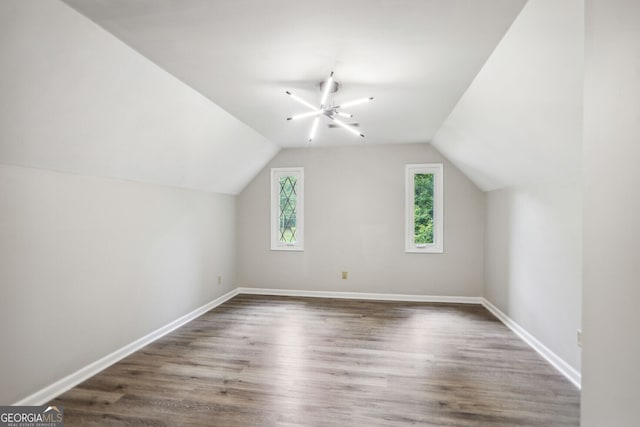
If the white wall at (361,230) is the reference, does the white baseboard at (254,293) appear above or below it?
below

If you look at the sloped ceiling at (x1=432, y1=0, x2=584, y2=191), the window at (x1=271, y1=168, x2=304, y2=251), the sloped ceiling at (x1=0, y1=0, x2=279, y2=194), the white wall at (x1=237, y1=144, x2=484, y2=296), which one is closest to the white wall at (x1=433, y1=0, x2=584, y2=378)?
the sloped ceiling at (x1=432, y1=0, x2=584, y2=191)

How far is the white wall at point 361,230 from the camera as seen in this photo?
508 centimetres

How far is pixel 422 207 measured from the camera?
5.26 m

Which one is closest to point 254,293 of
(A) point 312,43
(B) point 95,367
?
(B) point 95,367

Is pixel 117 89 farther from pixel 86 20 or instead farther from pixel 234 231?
pixel 234 231

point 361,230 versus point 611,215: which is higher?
point 611,215

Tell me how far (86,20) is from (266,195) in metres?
3.88

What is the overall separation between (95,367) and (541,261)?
4193mm

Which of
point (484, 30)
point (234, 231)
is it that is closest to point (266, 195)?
point (234, 231)

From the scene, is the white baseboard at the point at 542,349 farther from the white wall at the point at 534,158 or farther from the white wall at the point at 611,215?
the white wall at the point at 611,215

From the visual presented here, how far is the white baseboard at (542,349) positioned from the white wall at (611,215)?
5.88 ft

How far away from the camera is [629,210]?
104 cm

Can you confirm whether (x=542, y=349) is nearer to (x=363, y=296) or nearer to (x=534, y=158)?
(x=534, y=158)

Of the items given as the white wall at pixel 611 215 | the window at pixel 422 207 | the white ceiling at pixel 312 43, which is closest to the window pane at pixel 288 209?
the window at pixel 422 207
